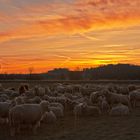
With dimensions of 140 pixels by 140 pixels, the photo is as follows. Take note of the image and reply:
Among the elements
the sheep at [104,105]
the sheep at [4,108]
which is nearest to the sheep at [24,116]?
the sheep at [4,108]

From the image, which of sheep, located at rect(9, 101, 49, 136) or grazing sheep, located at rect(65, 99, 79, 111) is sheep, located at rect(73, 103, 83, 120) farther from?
sheep, located at rect(9, 101, 49, 136)

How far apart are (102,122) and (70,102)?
687cm

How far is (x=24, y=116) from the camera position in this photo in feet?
58.9

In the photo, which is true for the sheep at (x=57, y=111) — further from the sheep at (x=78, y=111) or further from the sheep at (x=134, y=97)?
the sheep at (x=134, y=97)

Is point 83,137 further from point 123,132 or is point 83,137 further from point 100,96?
point 100,96

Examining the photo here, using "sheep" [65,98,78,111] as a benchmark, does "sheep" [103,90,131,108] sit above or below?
above

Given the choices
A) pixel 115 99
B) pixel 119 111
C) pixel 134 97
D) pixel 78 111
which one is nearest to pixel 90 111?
pixel 78 111

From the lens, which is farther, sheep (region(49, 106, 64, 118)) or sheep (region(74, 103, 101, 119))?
sheep (region(74, 103, 101, 119))

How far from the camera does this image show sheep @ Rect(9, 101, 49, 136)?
1789cm

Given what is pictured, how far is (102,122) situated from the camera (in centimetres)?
2130

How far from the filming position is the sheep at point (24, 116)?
704 inches

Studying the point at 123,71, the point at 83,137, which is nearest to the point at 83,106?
the point at 83,137

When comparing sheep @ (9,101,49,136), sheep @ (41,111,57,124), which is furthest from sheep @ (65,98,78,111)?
sheep @ (9,101,49,136)

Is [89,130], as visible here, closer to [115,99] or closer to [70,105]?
[70,105]
